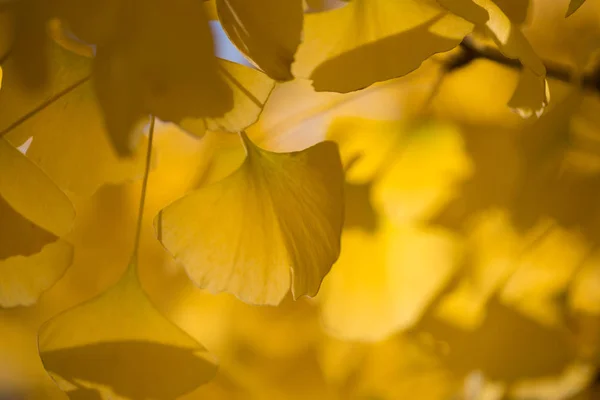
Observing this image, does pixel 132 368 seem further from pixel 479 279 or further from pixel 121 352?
pixel 479 279

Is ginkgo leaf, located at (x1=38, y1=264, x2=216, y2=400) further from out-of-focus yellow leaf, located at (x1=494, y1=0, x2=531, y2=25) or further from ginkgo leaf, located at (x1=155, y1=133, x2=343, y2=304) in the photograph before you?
out-of-focus yellow leaf, located at (x1=494, y1=0, x2=531, y2=25)

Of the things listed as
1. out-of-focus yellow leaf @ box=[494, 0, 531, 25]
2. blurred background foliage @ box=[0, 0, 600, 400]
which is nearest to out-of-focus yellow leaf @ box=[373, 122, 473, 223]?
blurred background foliage @ box=[0, 0, 600, 400]

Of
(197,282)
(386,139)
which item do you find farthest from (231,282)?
(386,139)

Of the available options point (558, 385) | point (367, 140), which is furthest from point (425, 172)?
point (558, 385)

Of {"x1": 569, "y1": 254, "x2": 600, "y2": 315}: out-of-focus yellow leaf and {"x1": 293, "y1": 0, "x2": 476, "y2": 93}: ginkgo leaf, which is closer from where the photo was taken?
{"x1": 293, "y1": 0, "x2": 476, "y2": 93}: ginkgo leaf

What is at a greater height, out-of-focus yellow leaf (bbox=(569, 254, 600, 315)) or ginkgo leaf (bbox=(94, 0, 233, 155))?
ginkgo leaf (bbox=(94, 0, 233, 155))

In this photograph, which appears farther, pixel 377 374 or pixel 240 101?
pixel 377 374
